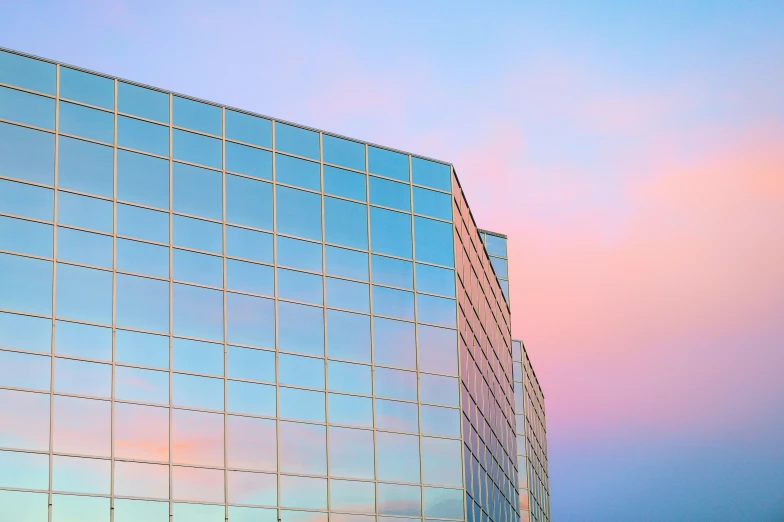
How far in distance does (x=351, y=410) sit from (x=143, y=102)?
43.6 ft

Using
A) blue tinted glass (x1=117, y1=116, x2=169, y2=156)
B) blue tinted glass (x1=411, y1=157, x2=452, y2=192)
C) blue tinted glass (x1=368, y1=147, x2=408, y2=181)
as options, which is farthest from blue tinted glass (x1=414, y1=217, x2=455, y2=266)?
blue tinted glass (x1=117, y1=116, x2=169, y2=156)

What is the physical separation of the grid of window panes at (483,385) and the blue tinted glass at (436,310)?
0.69 m

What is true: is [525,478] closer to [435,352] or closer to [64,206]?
[435,352]

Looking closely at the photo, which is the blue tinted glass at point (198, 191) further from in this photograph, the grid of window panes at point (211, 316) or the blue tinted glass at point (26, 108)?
the blue tinted glass at point (26, 108)

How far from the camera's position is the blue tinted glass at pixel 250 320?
141 feet

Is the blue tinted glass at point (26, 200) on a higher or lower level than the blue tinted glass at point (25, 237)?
higher

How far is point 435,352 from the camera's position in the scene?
48312 mm

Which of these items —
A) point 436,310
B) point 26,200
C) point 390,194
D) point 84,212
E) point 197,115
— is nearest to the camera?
point 26,200

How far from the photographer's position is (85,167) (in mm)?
41062

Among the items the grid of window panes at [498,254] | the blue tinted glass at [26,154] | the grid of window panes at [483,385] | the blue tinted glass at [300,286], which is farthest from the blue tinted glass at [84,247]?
the grid of window panes at [498,254]

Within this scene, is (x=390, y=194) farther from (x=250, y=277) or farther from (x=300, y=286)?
(x=250, y=277)

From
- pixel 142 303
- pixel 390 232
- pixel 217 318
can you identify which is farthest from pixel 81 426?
pixel 390 232

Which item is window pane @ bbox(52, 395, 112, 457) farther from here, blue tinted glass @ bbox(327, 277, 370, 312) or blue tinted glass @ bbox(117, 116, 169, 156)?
blue tinted glass @ bbox(327, 277, 370, 312)

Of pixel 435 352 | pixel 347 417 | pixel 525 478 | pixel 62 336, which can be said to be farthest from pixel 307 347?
pixel 525 478
